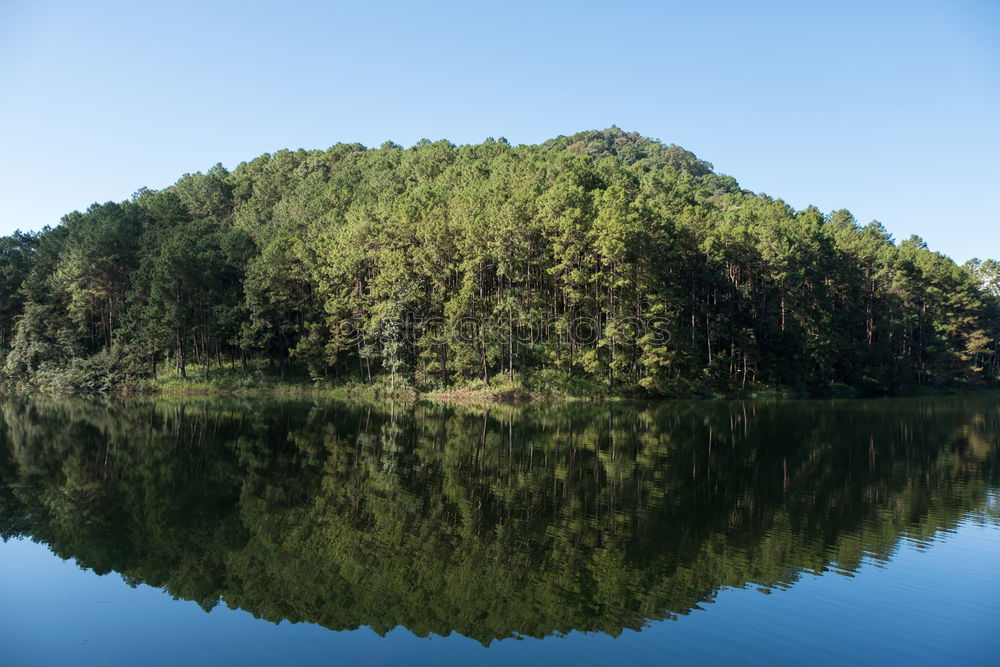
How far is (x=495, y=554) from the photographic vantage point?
1388cm

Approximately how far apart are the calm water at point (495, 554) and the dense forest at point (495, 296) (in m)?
31.8

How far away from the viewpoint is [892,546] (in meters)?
15.0

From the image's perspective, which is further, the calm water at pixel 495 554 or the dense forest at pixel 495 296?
the dense forest at pixel 495 296

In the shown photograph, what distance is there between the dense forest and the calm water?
104 feet

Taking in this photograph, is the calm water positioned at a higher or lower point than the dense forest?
lower

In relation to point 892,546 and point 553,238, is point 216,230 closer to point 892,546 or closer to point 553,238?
point 553,238

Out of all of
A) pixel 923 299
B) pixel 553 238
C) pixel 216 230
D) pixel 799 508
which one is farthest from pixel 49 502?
pixel 923 299

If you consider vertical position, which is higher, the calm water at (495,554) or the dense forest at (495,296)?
the dense forest at (495,296)

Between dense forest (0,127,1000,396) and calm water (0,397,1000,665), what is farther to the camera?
dense forest (0,127,1000,396)

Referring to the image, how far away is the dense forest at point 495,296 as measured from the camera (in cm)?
5947

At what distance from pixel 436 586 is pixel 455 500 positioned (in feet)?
20.5

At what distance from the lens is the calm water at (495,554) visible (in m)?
10.4

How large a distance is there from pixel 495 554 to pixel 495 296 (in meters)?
48.7

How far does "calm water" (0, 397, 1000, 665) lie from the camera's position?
1037 cm
